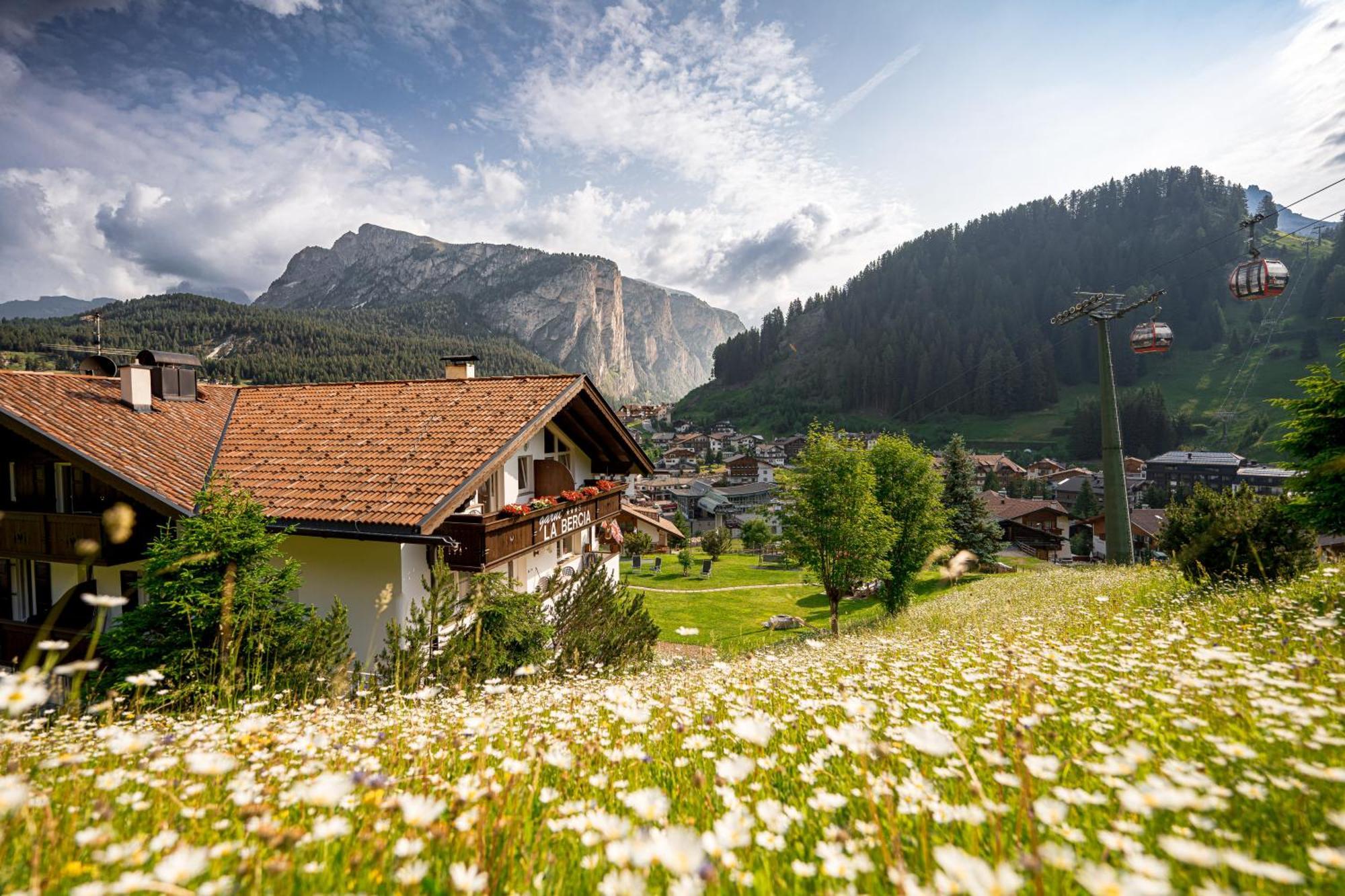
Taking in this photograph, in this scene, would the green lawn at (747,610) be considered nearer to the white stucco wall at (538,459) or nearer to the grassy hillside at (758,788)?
the white stucco wall at (538,459)

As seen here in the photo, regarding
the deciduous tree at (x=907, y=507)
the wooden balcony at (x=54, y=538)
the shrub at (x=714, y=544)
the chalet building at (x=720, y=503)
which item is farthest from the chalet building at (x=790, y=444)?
the wooden balcony at (x=54, y=538)

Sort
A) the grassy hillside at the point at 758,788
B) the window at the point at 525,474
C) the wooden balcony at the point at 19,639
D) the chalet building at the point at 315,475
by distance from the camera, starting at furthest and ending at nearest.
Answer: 1. the window at the point at 525,474
2. the wooden balcony at the point at 19,639
3. the chalet building at the point at 315,475
4. the grassy hillside at the point at 758,788

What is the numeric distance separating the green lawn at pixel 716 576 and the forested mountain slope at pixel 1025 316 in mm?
112778

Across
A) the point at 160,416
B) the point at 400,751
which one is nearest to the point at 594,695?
the point at 400,751

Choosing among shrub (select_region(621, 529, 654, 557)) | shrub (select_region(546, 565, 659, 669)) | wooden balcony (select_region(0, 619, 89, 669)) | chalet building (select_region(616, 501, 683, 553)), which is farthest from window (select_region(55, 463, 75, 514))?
chalet building (select_region(616, 501, 683, 553))

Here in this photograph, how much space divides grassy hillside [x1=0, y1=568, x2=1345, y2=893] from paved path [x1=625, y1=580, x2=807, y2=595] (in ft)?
113

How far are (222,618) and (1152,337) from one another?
25.2 meters

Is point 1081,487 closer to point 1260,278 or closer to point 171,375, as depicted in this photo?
point 1260,278

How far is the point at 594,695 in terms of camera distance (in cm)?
461

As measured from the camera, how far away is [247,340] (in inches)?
6038

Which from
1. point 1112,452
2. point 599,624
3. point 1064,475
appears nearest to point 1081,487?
point 1064,475

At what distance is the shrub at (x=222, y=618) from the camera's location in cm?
685

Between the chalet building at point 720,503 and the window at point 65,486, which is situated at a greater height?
the window at point 65,486

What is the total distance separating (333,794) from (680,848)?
3.66 feet
